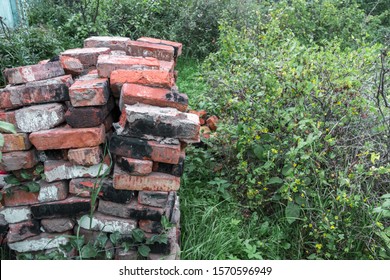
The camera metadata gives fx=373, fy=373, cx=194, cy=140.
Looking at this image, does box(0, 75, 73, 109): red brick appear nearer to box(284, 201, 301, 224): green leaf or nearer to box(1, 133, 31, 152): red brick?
box(1, 133, 31, 152): red brick

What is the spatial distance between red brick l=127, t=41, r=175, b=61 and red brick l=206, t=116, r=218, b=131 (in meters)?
1.05

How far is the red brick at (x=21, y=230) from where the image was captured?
2229mm

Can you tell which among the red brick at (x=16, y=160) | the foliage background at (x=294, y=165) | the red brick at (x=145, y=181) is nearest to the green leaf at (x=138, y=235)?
the red brick at (x=145, y=181)

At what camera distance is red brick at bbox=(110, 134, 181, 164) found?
2.09 m

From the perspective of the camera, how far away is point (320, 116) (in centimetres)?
288

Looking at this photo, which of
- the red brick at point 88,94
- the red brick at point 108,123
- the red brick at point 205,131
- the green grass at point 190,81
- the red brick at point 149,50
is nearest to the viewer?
the red brick at point 88,94

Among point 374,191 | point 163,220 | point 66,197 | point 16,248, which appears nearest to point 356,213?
point 374,191

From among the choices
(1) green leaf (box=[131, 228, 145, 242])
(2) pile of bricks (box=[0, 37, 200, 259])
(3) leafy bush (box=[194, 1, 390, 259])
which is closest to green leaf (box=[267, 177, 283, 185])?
(3) leafy bush (box=[194, 1, 390, 259])

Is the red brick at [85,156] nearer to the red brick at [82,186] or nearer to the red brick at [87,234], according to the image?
the red brick at [82,186]

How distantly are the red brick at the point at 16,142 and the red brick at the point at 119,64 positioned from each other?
23.1 inches

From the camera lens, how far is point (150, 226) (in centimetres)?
223

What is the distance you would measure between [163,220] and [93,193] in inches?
17.0

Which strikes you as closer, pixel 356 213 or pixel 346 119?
pixel 356 213

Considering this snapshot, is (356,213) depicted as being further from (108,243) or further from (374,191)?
(108,243)
